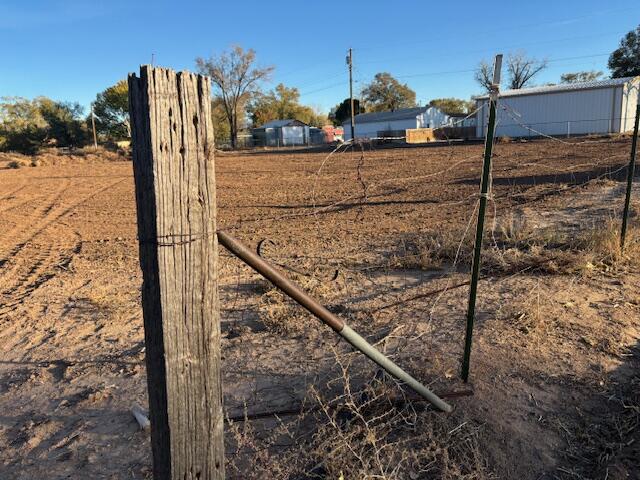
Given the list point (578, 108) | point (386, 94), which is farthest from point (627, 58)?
point (386, 94)

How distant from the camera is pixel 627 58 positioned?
206ft

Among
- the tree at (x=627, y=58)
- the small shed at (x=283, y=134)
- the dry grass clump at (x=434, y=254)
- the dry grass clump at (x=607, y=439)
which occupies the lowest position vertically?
the dry grass clump at (x=607, y=439)

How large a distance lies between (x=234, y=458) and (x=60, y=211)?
522 inches

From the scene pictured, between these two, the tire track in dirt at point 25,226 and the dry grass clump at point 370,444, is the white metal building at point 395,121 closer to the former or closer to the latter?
the tire track in dirt at point 25,226

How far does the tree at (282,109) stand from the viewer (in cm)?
10144

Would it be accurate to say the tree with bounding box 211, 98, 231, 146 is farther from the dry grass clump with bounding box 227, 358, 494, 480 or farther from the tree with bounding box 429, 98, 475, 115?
the dry grass clump with bounding box 227, 358, 494, 480

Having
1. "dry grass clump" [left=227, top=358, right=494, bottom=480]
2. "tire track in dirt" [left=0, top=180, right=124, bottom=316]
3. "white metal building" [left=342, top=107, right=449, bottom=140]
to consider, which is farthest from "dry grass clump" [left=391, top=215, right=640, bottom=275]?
"white metal building" [left=342, top=107, right=449, bottom=140]

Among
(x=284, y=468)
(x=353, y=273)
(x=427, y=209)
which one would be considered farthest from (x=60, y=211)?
(x=284, y=468)

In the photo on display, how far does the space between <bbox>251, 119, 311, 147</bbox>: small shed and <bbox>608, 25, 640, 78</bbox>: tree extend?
42.0 metres

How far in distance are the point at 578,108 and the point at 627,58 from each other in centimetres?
2496

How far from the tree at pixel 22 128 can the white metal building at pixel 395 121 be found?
41203 millimetres

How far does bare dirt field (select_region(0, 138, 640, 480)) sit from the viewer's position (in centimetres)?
303

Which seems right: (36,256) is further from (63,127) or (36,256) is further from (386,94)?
(386,94)

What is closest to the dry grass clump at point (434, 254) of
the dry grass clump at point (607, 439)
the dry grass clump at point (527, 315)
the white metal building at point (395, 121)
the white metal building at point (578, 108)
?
the dry grass clump at point (527, 315)
